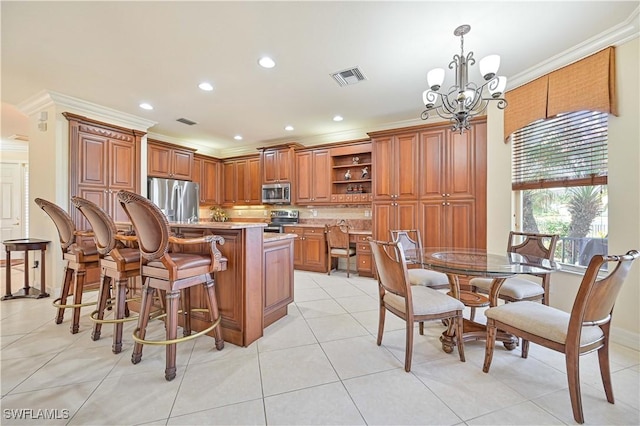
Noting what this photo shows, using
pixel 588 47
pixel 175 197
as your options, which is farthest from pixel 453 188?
pixel 175 197

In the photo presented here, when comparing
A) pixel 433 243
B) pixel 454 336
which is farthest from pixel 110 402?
pixel 433 243

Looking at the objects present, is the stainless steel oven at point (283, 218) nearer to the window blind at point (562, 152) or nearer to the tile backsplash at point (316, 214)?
the tile backsplash at point (316, 214)

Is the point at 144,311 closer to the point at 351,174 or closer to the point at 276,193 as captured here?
the point at 276,193

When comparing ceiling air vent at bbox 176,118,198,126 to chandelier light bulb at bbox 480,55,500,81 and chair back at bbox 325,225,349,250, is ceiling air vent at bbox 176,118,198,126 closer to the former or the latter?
chair back at bbox 325,225,349,250

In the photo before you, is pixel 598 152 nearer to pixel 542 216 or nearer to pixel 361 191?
pixel 542 216

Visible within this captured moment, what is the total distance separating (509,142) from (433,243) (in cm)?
168

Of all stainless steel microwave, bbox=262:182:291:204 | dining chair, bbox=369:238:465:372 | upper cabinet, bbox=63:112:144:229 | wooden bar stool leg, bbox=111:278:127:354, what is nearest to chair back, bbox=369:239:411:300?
dining chair, bbox=369:238:465:372

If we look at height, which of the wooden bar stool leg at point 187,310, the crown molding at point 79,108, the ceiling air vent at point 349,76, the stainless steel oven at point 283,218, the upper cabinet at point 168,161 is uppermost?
the ceiling air vent at point 349,76

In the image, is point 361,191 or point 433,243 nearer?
point 433,243

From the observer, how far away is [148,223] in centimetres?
177

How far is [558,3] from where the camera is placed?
2096 mm

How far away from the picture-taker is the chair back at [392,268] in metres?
1.93

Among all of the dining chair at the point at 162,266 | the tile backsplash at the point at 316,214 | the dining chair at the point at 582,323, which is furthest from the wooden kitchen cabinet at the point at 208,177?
the dining chair at the point at 582,323

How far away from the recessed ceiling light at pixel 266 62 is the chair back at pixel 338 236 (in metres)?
2.77
